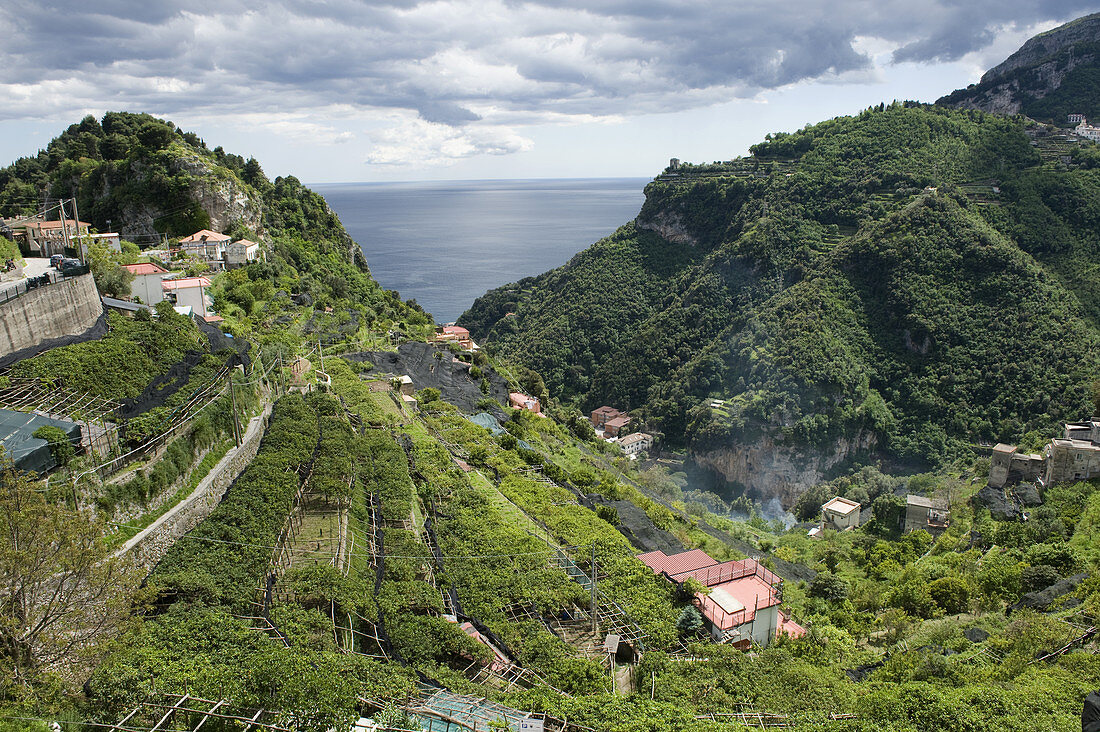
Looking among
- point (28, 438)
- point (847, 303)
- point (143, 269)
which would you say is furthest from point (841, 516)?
point (143, 269)

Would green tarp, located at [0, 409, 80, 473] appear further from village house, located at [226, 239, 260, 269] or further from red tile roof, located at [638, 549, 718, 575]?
village house, located at [226, 239, 260, 269]

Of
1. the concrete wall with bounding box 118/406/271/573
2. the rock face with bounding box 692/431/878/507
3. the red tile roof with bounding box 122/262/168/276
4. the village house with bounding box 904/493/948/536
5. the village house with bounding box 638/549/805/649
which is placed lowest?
A: the rock face with bounding box 692/431/878/507

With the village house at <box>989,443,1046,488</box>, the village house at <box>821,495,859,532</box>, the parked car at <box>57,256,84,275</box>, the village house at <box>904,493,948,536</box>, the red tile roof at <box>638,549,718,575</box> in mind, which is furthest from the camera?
the village house at <box>821,495,859,532</box>

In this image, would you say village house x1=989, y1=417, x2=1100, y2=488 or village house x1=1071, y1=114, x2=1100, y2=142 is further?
village house x1=1071, y1=114, x2=1100, y2=142

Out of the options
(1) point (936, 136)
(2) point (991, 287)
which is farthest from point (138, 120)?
(1) point (936, 136)

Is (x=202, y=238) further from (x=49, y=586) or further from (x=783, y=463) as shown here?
(x=783, y=463)

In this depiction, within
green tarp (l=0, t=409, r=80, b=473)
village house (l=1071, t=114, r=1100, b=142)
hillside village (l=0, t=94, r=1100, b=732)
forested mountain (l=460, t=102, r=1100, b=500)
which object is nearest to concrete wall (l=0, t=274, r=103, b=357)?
hillside village (l=0, t=94, r=1100, b=732)
